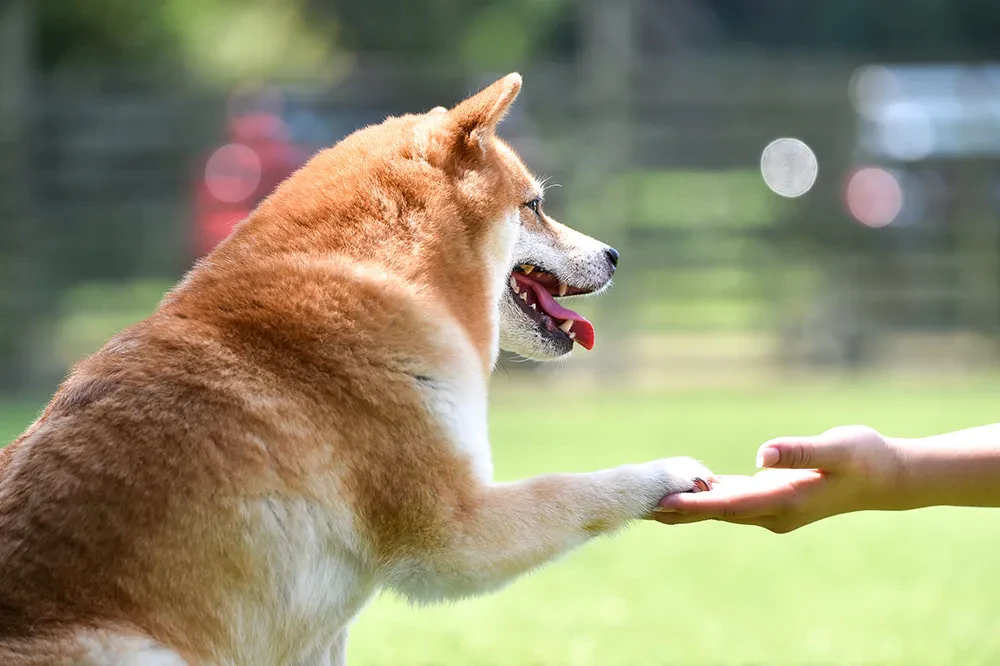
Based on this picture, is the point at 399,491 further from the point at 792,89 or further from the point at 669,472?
the point at 792,89

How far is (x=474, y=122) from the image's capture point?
308 cm

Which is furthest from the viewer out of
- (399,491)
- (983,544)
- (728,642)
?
(983,544)

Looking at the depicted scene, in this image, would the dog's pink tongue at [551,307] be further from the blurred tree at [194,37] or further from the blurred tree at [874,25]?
the blurred tree at [874,25]

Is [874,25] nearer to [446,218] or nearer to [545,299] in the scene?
[545,299]

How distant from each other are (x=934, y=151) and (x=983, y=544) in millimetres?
7015

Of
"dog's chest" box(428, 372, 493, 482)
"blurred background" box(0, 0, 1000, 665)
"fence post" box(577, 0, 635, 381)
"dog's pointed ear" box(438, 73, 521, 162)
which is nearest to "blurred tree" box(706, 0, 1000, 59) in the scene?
"blurred background" box(0, 0, 1000, 665)

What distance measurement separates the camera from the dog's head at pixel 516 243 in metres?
3.07

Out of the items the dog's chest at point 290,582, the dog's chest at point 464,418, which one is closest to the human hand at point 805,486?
the dog's chest at point 464,418

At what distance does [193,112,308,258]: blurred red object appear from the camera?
9984 mm

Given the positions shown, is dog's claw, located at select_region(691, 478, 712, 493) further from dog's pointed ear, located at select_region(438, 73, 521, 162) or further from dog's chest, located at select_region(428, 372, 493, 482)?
dog's pointed ear, located at select_region(438, 73, 521, 162)

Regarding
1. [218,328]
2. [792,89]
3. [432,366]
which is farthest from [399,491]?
[792,89]

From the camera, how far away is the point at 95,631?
226 centimetres

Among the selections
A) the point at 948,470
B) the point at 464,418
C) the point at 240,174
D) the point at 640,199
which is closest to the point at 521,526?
the point at 464,418

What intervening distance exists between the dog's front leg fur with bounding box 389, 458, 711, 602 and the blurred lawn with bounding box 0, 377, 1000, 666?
3.95 ft
